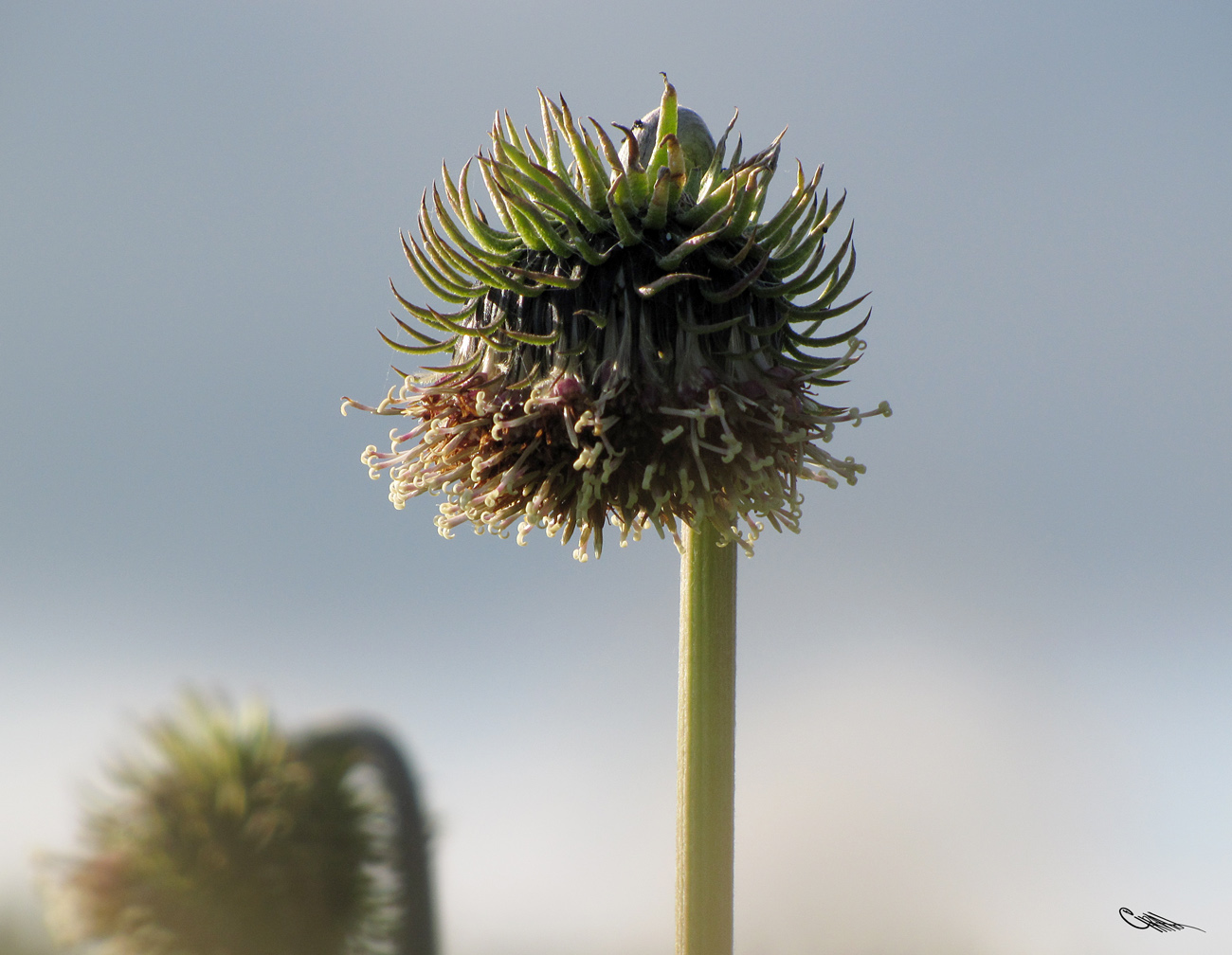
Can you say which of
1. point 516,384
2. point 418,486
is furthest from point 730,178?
point 418,486

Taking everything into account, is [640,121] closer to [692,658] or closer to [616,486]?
[616,486]

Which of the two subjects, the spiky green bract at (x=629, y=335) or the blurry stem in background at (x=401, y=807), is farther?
the blurry stem in background at (x=401, y=807)

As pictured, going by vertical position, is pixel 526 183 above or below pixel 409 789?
above

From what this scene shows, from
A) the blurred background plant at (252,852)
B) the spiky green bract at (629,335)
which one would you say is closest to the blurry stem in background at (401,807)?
the blurred background plant at (252,852)

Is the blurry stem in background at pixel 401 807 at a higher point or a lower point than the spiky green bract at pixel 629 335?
lower

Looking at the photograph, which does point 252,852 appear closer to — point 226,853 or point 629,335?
point 226,853

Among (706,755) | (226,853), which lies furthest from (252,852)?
(706,755)

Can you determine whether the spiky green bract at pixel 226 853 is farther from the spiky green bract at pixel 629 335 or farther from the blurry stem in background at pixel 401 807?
the spiky green bract at pixel 629 335
